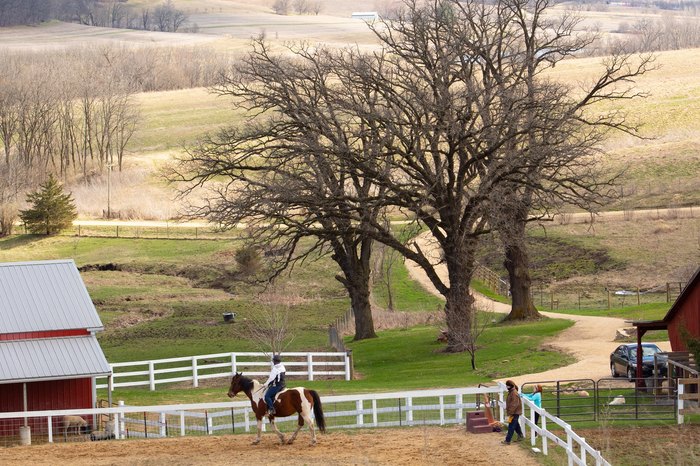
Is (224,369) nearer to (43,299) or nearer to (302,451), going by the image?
(43,299)

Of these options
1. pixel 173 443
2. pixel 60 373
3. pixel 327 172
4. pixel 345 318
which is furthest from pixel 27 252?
pixel 173 443

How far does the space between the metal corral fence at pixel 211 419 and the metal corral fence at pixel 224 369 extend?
616 cm

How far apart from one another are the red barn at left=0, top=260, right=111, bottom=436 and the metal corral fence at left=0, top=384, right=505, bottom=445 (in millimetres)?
893

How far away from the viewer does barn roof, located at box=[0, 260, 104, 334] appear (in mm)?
33469

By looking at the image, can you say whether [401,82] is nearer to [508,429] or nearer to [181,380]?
[181,380]

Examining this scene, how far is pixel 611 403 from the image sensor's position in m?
28.0

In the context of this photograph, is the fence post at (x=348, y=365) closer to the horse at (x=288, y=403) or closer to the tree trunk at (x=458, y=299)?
the tree trunk at (x=458, y=299)

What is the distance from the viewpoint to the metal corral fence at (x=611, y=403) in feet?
93.1

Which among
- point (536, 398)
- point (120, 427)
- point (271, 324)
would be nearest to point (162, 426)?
point (120, 427)

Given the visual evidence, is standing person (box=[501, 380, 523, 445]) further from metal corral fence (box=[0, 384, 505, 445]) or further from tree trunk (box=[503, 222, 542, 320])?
tree trunk (box=[503, 222, 542, 320])

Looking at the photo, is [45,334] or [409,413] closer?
[409,413]

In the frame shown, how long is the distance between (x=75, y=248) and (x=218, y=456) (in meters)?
60.5

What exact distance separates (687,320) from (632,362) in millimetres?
2247

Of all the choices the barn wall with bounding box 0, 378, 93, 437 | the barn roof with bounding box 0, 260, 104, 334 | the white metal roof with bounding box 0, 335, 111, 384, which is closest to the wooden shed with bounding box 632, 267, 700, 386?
the white metal roof with bounding box 0, 335, 111, 384
